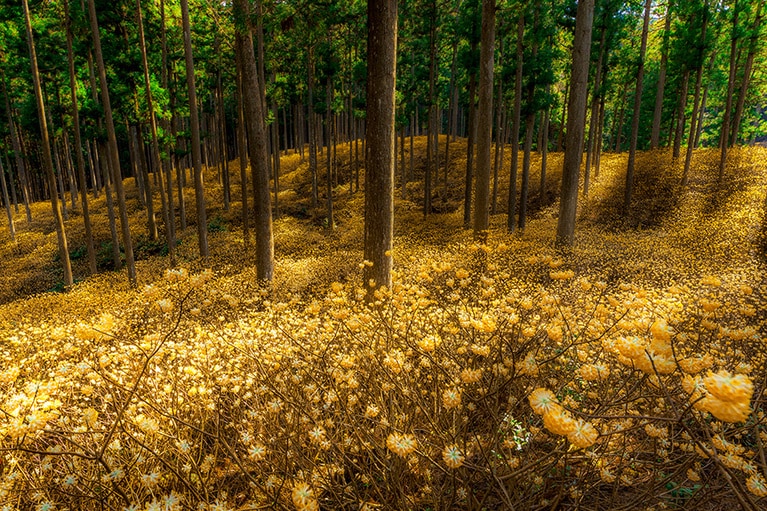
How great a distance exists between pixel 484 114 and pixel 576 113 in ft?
8.93

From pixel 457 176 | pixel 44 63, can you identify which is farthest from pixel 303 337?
pixel 457 176

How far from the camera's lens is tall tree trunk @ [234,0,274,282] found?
329 inches

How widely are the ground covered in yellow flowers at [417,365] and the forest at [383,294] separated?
0.16 ft

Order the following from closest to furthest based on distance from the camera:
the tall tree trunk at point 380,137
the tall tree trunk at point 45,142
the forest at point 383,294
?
the forest at point 383,294 < the tall tree trunk at point 380,137 < the tall tree trunk at point 45,142

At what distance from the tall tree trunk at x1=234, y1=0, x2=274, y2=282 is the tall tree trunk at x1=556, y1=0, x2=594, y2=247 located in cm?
833

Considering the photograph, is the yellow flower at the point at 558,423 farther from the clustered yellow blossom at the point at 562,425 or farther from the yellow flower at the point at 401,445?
the yellow flower at the point at 401,445

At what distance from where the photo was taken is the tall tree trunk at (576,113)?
9.52 m

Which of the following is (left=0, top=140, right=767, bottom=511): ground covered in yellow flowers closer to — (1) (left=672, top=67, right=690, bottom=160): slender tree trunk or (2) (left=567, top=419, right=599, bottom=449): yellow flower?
(2) (left=567, top=419, right=599, bottom=449): yellow flower

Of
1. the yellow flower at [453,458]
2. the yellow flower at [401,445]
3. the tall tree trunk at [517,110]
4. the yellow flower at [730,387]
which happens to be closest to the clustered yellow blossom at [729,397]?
the yellow flower at [730,387]

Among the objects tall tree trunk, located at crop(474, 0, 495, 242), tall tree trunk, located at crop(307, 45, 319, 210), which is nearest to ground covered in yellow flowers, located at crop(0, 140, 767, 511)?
tall tree trunk, located at crop(474, 0, 495, 242)

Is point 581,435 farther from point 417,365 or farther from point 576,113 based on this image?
point 576,113

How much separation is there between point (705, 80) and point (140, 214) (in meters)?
36.9

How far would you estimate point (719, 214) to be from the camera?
47.6 ft

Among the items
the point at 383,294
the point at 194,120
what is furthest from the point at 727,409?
the point at 194,120
